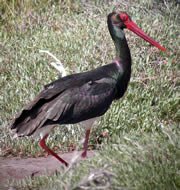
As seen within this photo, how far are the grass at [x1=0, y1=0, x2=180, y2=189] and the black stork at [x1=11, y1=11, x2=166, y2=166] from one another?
47cm

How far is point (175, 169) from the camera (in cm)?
353

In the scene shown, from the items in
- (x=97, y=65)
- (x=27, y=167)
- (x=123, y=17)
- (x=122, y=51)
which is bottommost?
(x=27, y=167)

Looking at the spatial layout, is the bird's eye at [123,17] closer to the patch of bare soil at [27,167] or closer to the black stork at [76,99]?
the black stork at [76,99]

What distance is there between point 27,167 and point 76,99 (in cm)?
97

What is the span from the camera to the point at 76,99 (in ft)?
15.8

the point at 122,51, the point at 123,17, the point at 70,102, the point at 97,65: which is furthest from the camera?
the point at 97,65

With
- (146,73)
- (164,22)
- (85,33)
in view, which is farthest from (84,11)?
(146,73)

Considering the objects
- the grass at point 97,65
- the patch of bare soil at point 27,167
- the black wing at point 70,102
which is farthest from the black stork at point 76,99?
the grass at point 97,65

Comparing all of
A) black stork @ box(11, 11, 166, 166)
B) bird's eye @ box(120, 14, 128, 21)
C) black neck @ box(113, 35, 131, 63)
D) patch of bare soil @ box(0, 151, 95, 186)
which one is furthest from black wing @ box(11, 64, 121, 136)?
bird's eye @ box(120, 14, 128, 21)

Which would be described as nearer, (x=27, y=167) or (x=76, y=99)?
(x=76, y=99)

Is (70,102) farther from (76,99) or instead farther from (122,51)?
(122,51)

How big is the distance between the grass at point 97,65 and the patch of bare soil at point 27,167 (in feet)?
0.71

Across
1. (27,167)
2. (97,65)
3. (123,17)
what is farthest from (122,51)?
(27,167)

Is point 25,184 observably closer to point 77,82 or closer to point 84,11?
point 77,82
